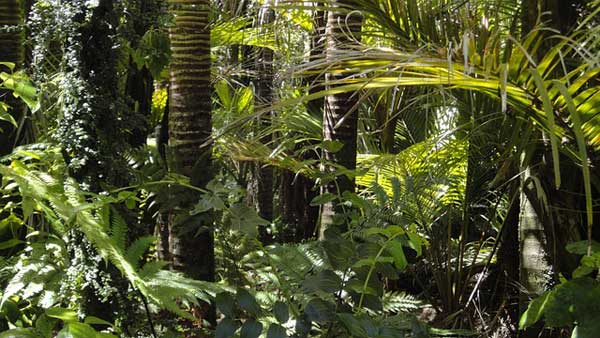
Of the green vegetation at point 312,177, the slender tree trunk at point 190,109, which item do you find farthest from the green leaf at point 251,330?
the slender tree trunk at point 190,109

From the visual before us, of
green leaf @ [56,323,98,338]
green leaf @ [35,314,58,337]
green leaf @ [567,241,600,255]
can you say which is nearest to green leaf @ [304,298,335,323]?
green leaf @ [56,323,98,338]

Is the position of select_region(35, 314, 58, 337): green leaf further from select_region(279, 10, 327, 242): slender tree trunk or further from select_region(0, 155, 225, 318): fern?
select_region(279, 10, 327, 242): slender tree trunk

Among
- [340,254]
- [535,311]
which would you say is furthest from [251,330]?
[535,311]

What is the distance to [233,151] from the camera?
14.9 ft

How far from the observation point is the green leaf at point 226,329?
1.72 metres

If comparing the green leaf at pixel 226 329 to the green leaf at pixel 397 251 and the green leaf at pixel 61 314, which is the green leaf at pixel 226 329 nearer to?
the green leaf at pixel 61 314

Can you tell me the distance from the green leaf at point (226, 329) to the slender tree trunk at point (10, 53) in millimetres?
1725

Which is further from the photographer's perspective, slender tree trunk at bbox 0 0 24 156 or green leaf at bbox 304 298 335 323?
slender tree trunk at bbox 0 0 24 156

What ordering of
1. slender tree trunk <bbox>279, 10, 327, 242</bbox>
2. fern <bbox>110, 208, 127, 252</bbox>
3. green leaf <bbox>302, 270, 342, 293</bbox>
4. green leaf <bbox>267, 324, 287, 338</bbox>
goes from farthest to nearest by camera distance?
slender tree trunk <bbox>279, 10, 327, 242</bbox>, fern <bbox>110, 208, 127, 252</bbox>, green leaf <bbox>302, 270, 342, 293</bbox>, green leaf <bbox>267, 324, 287, 338</bbox>

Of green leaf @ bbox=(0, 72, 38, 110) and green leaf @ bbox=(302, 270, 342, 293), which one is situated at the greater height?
green leaf @ bbox=(0, 72, 38, 110)

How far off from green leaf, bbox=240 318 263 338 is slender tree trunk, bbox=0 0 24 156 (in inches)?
69.9

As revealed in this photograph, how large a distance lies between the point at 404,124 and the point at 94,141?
4024mm

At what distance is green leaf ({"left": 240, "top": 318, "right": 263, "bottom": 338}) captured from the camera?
67.4 inches

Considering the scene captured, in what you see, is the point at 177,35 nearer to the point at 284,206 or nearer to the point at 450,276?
the point at 450,276
